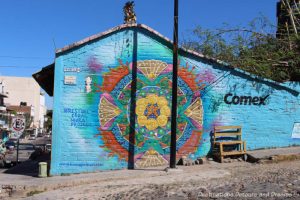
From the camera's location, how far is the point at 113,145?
527 inches

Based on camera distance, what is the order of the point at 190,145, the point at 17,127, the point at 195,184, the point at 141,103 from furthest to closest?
the point at 17,127 → the point at 190,145 → the point at 141,103 → the point at 195,184

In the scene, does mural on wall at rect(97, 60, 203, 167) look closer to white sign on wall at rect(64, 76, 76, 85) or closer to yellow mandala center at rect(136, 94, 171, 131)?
yellow mandala center at rect(136, 94, 171, 131)

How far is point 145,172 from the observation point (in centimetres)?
1255

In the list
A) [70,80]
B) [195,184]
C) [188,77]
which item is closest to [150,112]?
[188,77]

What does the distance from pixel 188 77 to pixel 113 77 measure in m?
2.55

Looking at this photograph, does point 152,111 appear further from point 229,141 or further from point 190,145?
point 229,141

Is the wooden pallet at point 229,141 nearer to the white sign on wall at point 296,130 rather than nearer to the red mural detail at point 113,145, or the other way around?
the white sign on wall at point 296,130

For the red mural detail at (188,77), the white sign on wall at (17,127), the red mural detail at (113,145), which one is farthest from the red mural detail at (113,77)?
the white sign on wall at (17,127)

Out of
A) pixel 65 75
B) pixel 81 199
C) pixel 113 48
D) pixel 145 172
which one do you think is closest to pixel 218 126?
pixel 145 172

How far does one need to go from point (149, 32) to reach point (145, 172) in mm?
4529

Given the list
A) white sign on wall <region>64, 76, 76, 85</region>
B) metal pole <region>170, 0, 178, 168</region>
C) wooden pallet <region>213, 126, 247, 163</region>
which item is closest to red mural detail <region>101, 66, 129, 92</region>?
white sign on wall <region>64, 76, 76, 85</region>

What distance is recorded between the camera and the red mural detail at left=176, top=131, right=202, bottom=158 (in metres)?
14.1

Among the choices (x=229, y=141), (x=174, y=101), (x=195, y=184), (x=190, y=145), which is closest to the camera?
(x=195, y=184)

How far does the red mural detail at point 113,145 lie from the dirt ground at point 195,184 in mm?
700
